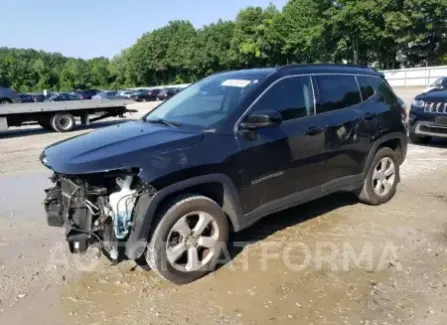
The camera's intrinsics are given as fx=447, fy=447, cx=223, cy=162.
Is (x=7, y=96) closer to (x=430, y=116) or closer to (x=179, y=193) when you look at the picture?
(x=430, y=116)

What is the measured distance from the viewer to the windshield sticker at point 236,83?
4400 millimetres

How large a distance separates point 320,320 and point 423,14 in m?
52.2

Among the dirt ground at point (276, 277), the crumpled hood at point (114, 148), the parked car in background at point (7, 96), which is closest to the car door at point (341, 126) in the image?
Answer: the dirt ground at point (276, 277)

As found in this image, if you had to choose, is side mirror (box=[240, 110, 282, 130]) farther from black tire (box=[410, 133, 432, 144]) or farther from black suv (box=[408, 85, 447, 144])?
black tire (box=[410, 133, 432, 144])

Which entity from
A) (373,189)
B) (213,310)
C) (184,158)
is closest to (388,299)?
(213,310)

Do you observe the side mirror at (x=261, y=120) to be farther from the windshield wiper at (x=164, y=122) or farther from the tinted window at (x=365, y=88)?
the tinted window at (x=365, y=88)

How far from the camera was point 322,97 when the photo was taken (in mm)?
4762

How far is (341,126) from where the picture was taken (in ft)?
15.9

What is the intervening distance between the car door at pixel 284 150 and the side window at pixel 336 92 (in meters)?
0.18

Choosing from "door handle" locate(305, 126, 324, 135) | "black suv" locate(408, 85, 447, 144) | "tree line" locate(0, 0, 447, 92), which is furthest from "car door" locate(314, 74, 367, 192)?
"tree line" locate(0, 0, 447, 92)

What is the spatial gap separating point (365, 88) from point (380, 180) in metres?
1.19

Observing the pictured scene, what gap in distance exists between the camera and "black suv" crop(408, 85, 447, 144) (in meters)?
9.05

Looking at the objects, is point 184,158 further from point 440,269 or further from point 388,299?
point 440,269

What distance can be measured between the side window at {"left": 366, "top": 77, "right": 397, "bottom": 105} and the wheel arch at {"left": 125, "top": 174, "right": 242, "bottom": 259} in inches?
106
